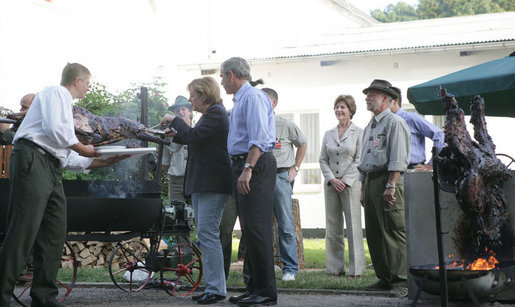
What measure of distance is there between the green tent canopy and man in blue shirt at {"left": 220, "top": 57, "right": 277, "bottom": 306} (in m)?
1.60

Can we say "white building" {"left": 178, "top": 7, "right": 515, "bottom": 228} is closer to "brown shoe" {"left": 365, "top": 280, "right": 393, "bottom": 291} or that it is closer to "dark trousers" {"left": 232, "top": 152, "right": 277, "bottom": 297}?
"brown shoe" {"left": 365, "top": 280, "right": 393, "bottom": 291}

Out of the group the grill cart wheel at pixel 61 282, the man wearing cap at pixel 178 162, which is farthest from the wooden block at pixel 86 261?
the man wearing cap at pixel 178 162

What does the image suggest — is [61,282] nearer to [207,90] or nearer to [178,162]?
[178,162]

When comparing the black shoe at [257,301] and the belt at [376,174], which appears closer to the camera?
the black shoe at [257,301]

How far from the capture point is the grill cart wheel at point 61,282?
7.16 metres

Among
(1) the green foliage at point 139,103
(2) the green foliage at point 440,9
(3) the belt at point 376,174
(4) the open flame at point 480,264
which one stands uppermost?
(2) the green foliage at point 440,9

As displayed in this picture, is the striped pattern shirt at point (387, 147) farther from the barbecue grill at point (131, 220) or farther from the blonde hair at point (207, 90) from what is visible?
the barbecue grill at point (131, 220)

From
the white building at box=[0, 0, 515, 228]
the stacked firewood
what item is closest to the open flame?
the stacked firewood

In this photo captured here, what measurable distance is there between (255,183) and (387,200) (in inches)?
67.4

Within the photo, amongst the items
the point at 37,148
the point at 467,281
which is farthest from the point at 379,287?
the point at 37,148

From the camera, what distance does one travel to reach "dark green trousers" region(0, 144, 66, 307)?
18.6 feet

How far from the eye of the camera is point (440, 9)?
60875 millimetres

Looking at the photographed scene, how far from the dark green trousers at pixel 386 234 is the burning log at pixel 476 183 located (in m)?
1.40

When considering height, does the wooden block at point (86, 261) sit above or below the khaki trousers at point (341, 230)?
below
